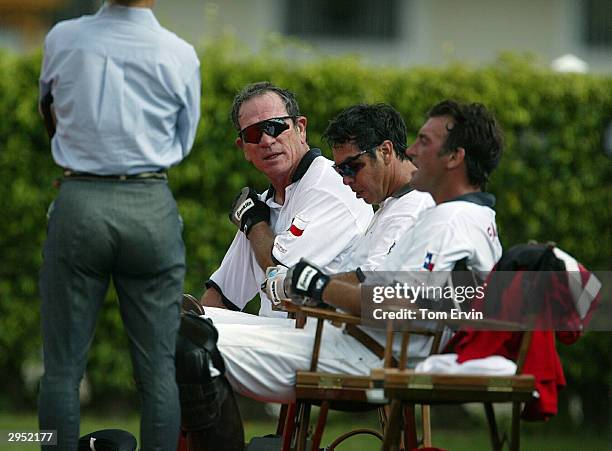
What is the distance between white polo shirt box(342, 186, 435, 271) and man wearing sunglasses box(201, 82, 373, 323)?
12.6 inches

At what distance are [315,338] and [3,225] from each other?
505 cm

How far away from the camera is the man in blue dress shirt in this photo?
4.38 m

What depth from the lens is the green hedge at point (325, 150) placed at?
9.46 metres

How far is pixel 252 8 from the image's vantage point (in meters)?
15.8

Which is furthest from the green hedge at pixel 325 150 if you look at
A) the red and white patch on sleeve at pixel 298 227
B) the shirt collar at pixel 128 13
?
the shirt collar at pixel 128 13

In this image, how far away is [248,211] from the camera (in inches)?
243

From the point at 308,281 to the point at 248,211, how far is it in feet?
4.42

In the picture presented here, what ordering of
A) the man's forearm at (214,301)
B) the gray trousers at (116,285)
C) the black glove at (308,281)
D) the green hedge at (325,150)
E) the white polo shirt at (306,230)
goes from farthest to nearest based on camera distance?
the green hedge at (325,150)
the man's forearm at (214,301)
the white polo shirt at (306,230)
the black glove at (308,281)
the gray trousers at (116,285)

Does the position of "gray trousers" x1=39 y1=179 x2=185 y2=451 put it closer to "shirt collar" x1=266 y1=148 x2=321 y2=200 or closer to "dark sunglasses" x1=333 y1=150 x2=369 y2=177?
"dark sunglasses" x1=333 y1=150 x2=369 y2=177

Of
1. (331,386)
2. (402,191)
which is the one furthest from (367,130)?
(331,386)

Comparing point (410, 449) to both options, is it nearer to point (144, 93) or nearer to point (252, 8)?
point (144, 93)

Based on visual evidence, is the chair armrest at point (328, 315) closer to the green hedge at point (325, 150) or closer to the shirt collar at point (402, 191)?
the shirt collar at point (402, 191)

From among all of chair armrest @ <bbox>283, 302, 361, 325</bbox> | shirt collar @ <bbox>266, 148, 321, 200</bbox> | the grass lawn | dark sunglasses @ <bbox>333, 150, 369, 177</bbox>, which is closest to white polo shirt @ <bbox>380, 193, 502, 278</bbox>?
chair armrest @ <bbox>283, 302, 361, 325</bbox>
